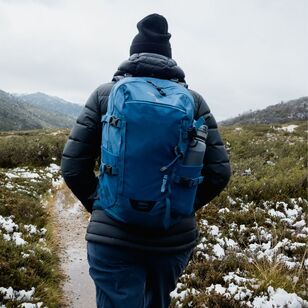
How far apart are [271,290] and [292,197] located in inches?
210

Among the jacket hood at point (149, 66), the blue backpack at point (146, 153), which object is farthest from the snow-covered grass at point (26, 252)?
the jacket hood at point (149, 66)

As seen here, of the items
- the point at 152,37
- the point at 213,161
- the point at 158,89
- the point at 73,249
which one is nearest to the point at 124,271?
the point at 213,161

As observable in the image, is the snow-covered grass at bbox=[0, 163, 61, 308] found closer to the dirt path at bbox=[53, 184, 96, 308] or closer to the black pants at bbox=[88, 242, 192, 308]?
the dirt path at bbox=[53, 184, 96, 308]

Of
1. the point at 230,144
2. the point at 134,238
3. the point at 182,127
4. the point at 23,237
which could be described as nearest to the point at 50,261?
the point at 23,237

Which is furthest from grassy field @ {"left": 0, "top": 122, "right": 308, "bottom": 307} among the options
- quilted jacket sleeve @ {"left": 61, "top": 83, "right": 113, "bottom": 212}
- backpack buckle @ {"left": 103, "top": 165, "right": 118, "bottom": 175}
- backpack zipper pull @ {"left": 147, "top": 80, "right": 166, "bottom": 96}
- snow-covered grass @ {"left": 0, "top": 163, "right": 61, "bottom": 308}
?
backpack zipper pull @ {"left": 147, "top": 80, "right": 166, "bottom": 96}

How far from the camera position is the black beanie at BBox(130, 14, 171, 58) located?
2.86 m

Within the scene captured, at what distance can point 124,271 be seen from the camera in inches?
104

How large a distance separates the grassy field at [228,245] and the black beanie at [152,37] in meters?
3.25

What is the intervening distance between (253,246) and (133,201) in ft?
16.1

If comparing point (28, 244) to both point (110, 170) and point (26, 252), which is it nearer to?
point (26, 252)

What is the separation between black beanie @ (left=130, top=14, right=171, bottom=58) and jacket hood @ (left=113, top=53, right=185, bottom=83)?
0.41 feet

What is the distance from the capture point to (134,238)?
260 cm

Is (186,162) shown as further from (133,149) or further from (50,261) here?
(50,261)

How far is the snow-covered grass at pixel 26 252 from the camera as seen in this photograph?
193 inches
